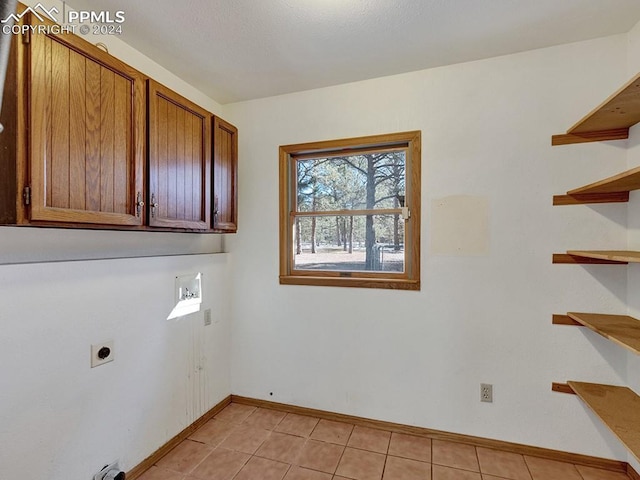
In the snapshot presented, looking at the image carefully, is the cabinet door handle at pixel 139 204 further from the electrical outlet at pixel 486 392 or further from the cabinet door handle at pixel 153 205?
the electrical outlet at pixel 486 392

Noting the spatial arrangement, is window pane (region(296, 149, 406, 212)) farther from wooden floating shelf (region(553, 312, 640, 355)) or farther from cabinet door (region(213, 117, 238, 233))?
wooden floating shelf (region(553, 312, 640, 355))

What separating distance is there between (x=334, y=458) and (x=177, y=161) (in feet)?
6.75

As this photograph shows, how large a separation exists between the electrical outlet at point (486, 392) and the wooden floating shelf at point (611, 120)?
1.59 meters

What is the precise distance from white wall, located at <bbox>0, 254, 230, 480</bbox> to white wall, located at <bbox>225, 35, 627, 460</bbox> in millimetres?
787

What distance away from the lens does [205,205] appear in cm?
207

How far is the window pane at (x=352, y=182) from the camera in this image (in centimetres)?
231

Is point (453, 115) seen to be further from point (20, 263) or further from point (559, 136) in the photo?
point (20, 263)

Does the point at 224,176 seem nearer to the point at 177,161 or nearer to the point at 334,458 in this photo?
the point at 177,161

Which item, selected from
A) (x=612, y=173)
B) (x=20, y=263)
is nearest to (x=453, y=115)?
(x=612, y=173)

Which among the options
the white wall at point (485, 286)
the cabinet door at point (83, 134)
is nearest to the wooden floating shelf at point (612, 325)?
the white wall at point (485, 286)

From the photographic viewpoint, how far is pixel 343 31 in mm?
1745

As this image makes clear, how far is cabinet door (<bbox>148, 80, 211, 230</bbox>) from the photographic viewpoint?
5.48 ft

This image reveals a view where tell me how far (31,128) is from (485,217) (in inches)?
92.0

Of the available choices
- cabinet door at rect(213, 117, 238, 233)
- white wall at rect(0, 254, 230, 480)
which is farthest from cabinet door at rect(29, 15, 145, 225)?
cabinet door at rect(213, 117, 238, 233)
